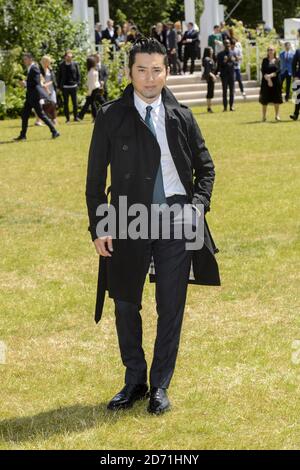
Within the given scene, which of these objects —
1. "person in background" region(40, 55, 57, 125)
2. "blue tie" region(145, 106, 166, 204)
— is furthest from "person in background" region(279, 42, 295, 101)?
"blue tie" region(145, 106, 166, 204)

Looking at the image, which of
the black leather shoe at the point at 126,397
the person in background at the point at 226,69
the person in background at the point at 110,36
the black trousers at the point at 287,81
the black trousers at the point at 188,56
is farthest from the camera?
the black trousers at the point at 188,56

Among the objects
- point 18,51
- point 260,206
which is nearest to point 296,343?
point 260,206

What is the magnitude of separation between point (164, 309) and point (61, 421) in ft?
2.81

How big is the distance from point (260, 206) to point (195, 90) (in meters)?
20.9

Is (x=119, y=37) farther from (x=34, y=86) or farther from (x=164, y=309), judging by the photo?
(x=164, y=309)

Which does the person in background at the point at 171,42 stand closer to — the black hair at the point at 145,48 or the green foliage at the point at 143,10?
the black hair at the point at 145,48

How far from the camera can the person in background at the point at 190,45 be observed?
34.5 m

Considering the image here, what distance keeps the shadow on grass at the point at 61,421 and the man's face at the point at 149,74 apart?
1777mm

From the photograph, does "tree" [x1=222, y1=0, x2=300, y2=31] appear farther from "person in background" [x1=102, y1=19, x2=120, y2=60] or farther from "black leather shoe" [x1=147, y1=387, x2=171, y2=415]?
"black leather shoe" [x1=147, y1=387, x2=171, y2=415]

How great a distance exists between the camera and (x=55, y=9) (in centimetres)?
3209

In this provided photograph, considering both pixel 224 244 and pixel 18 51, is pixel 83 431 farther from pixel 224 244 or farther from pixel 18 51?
pixel 18 51

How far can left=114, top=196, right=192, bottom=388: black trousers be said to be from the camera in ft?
18.5

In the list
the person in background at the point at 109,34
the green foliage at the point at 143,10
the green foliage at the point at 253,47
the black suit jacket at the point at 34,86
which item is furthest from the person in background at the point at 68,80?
the green foliage at the point at 143,10

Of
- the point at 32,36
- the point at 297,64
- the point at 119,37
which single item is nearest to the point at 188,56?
the point at 119,37
